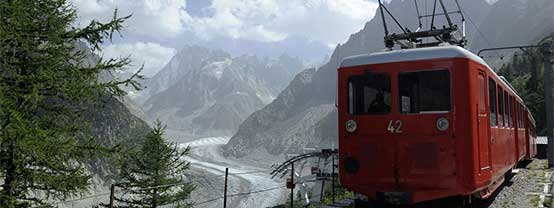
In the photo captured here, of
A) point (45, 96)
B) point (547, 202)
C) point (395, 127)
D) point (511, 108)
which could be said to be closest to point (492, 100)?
point (395, 127)

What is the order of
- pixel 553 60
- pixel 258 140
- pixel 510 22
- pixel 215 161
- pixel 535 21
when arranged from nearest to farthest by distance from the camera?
pixel 553 60
pixel 535 21
pixel 510 22
pixel 215 161
pixel 258 140

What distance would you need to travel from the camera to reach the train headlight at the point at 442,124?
22.8 feet

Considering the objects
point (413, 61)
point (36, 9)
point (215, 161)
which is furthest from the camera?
point (215, 161)

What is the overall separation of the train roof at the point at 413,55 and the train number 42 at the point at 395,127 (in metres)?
1.02

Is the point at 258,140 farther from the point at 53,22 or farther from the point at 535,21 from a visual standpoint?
the point at 53,22

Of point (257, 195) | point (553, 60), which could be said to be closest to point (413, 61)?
point (553, 60)

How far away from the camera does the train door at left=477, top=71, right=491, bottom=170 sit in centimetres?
711

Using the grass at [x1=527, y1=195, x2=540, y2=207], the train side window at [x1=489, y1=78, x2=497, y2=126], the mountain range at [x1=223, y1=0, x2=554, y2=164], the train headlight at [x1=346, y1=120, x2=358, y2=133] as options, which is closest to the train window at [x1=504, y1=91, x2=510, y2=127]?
the train side window at [x1=489, y1=78, x2=497, y2=126]

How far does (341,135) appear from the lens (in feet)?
25.6

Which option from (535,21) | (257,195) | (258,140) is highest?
(535,21)

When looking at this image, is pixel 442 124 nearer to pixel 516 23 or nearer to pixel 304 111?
pixel 516 23

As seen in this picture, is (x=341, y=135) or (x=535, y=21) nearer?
(x=341, y=135)

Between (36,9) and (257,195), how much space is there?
97.1 meters

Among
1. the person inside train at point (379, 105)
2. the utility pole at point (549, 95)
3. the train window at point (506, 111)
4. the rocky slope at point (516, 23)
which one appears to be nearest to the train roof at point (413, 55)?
the person inside train at point (379, 105)
